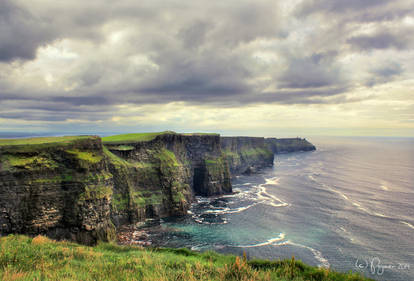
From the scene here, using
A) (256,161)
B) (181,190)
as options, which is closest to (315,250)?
(181,190)

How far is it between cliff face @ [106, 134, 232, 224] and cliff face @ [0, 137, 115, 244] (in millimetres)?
13149

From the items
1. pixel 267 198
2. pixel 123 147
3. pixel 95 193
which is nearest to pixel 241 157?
pixel 267 198

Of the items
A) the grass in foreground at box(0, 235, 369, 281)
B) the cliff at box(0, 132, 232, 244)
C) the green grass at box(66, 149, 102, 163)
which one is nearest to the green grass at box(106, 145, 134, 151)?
the cliff at box(0, 132, 232, 244)

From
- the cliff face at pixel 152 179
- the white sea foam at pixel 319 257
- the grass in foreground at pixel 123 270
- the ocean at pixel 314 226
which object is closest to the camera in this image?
the grass in foreground at pixel 123 270

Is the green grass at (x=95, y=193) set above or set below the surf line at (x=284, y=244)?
above

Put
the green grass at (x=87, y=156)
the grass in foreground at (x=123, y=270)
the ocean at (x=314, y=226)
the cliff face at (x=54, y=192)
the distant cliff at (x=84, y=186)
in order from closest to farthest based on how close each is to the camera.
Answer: the grass in foreground at (x=123, y=270) → the cliff face at (x=54, y=192) → the distant cliff at (x=84, y=186) → the ocean at (x=314, y=226) → the green grass at (x=87, y=156)

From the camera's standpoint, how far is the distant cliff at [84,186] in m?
45.9

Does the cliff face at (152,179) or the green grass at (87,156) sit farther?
the cliff face at (152,179)

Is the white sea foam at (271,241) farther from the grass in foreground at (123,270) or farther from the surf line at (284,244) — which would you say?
the grass in foreground at (123,270)

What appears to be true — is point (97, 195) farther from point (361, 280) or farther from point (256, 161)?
point (256, 161)

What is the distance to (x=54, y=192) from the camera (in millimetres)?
48688

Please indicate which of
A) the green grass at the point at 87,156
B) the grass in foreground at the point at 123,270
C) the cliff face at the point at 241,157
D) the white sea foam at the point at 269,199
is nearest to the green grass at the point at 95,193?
the green grass at the point at 87,156

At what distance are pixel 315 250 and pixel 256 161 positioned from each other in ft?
467

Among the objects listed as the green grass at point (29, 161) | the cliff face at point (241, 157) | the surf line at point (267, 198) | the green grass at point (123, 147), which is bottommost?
the surf line at point (267, 198)
